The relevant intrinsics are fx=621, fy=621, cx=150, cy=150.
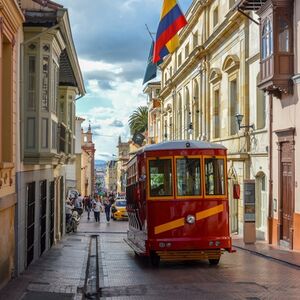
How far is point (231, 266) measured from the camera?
15.2m

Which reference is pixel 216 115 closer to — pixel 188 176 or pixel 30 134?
pixel 188 176

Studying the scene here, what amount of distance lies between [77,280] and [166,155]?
363 cm

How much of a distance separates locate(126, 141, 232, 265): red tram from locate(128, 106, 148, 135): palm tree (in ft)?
230

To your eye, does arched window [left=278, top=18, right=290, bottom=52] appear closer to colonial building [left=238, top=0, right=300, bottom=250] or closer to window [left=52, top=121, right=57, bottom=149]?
colonial building [left=238, top=0, right=300, bottom=250]

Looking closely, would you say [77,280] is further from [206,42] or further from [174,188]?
[206,42]

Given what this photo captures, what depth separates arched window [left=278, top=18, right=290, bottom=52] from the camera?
19578 mm

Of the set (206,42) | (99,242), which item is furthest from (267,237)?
(206,42)

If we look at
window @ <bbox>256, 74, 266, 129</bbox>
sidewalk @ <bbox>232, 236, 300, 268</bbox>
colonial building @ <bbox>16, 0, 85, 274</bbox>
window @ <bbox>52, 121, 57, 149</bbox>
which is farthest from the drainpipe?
window @ <bbox>52, 121, 57, 149</bbox>

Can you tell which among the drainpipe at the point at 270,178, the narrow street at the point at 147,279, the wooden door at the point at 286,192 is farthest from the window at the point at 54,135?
the drainpipe at the point at 270,178

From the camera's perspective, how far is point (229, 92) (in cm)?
→ 2966

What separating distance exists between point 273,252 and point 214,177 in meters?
4.68

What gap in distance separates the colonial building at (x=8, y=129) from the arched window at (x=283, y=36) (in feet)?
30.9

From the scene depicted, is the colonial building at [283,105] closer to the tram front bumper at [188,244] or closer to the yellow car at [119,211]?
the tram front bumper at [188,244]

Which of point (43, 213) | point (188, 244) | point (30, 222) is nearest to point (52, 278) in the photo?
point (30, 222)
